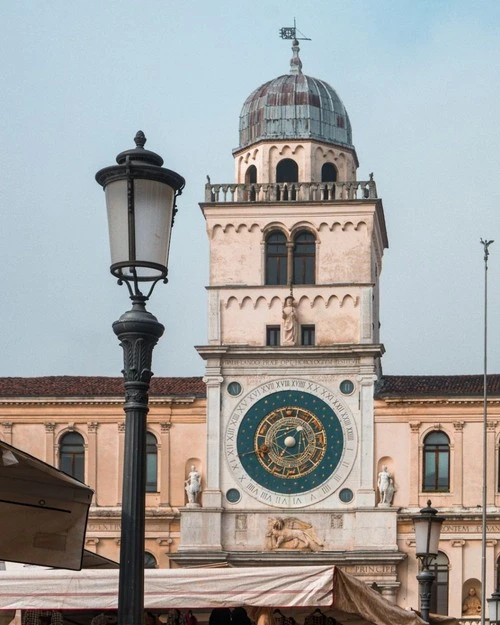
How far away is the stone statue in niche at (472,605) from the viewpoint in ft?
166

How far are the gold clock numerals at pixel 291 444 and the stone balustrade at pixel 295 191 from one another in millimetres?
6634

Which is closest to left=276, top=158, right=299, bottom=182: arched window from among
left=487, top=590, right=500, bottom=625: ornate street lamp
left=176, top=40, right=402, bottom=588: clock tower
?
left=176, top=40, right=402, bottom=588: clock tower

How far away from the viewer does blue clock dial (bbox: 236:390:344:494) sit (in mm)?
51531

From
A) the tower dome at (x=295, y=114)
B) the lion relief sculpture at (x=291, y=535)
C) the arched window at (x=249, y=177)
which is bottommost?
the lion relief sculpture at (x=291, y=535)

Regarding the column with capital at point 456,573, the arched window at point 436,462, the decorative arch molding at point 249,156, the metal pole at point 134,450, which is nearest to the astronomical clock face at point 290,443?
the arched window at point 436,462

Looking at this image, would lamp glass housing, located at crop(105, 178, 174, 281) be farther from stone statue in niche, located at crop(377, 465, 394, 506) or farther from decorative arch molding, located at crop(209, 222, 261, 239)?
decorative arch molding, located at crop(209, 222, 261, 239)

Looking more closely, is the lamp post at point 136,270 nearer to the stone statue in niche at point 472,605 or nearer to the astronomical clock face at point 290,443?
the astronomical clock face at point 290,443

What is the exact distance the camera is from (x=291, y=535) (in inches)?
2012

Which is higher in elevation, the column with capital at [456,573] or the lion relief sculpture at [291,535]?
the lion relief sculpture at [291,535]

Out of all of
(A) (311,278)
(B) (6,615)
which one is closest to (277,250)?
(A) (311,278)

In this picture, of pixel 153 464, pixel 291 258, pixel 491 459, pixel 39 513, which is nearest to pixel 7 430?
pixel 153 464

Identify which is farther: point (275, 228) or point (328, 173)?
point (328, 173)

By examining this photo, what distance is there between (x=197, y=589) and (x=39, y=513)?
5.25 meters

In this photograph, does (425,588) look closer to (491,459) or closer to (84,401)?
(491,459)
